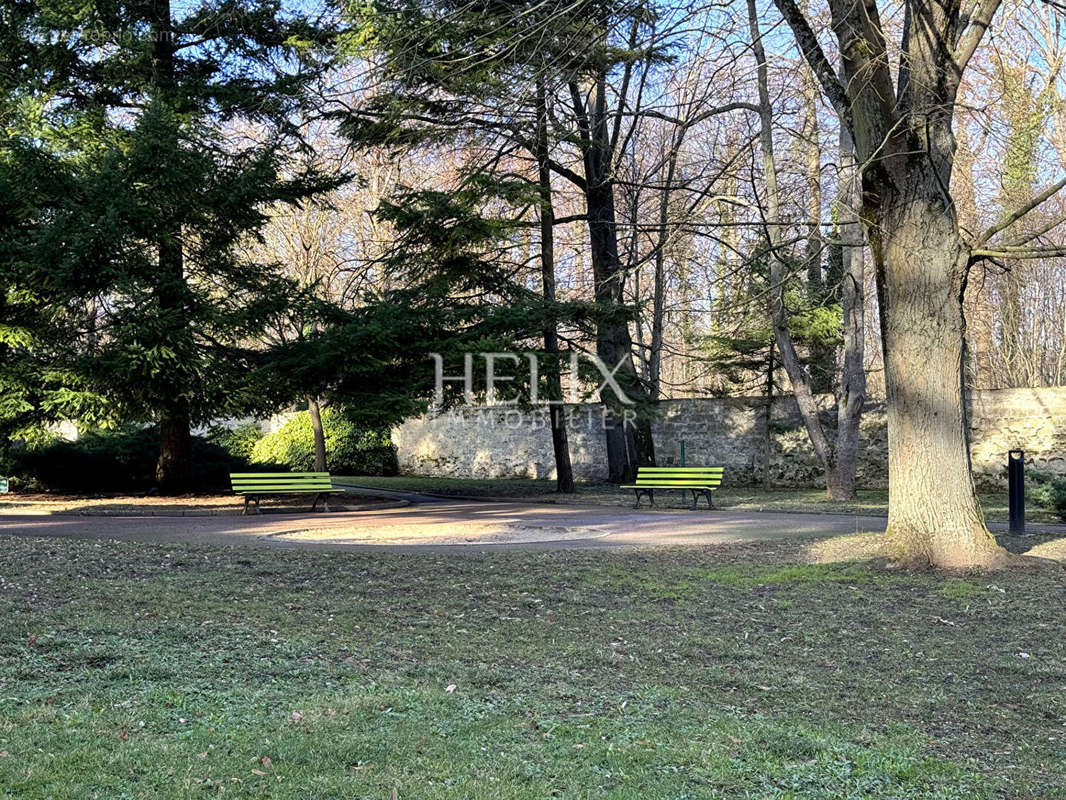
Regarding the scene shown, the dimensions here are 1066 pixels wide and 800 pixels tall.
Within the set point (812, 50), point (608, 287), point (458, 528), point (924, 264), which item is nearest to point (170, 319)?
point (458, 528)

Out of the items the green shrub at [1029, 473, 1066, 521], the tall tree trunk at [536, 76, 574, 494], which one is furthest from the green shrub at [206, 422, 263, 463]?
the green shrub at [1029, 473, 1066, 521]

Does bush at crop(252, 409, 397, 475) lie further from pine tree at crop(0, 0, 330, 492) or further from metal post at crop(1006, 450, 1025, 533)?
metal post at crop(1006, 450, 1025, 533)

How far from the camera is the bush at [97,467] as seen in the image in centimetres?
2011

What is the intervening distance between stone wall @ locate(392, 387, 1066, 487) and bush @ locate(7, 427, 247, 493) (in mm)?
8558

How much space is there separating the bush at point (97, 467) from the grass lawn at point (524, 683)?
1182 cm

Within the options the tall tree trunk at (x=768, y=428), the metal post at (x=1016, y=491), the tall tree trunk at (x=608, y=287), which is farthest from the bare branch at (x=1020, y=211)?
the tall tree trunk at (x=768, y=428)

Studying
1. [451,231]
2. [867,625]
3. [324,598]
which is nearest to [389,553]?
[324,598]

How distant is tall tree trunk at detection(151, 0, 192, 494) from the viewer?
16375 millimetres

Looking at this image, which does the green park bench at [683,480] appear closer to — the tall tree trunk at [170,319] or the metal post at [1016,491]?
the metal post at [1016,491]

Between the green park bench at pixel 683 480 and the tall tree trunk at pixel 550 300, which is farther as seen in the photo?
the tall tree trunk at pixel 550 300

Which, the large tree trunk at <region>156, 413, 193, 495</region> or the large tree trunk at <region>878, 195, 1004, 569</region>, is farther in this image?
the large tree trunk at <region>156, 413, 193, 495</region>

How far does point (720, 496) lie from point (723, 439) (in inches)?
186

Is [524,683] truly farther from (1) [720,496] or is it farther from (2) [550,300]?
(1) [720,496]

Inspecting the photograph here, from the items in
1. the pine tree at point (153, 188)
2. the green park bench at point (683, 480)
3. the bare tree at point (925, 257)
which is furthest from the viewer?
the green park bench at point (683, 480)
